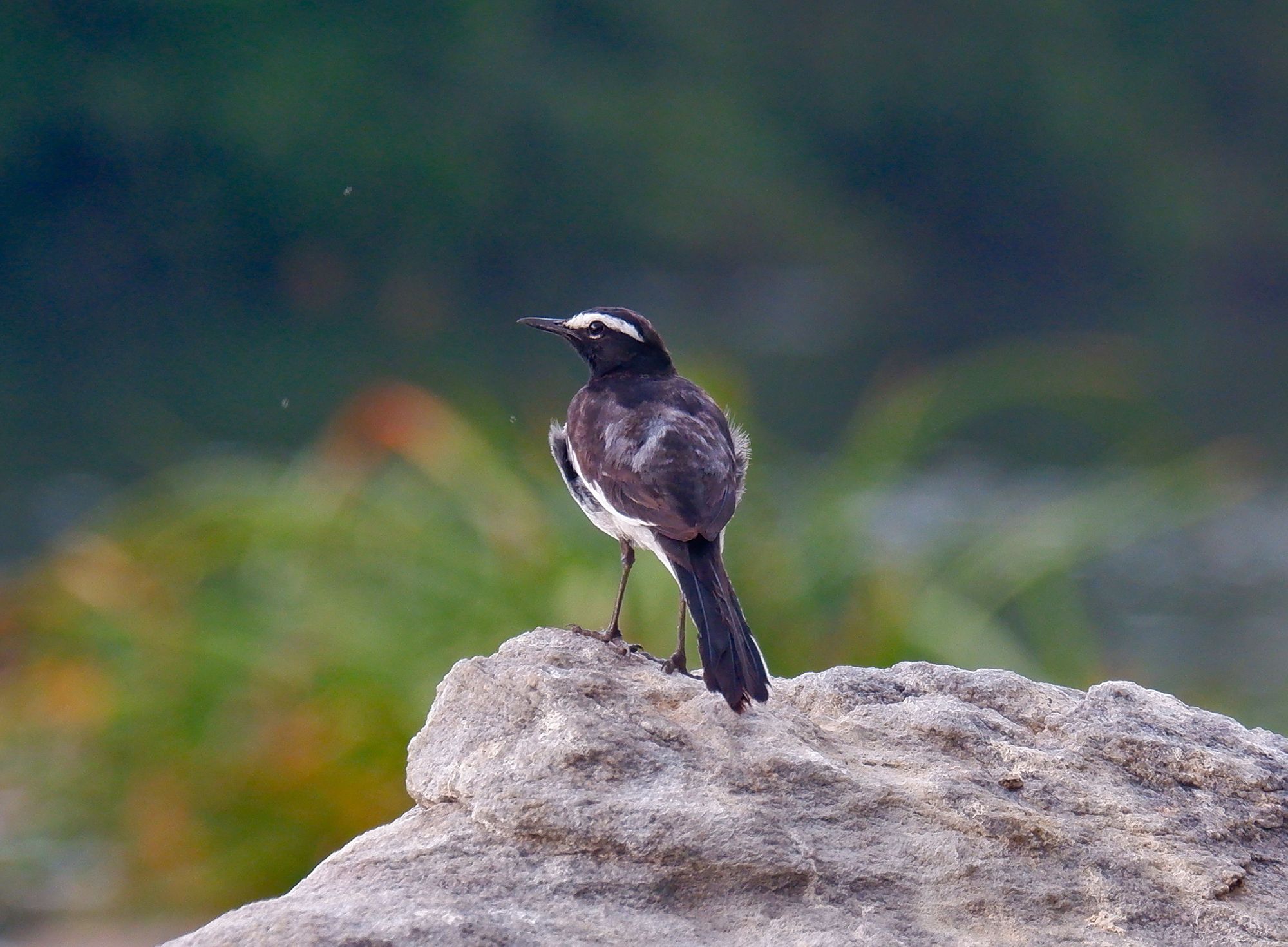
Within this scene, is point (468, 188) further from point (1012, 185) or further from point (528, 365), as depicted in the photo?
point (528, 365)

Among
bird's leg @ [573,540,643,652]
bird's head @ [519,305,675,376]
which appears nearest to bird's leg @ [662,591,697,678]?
bird's leg @ [573,540,643,652]

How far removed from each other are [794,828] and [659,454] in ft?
4.75

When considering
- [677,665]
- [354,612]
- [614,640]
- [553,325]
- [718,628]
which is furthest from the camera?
[354,612]

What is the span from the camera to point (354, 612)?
9.34 meters

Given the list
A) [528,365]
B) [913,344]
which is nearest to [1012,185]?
[913,344]

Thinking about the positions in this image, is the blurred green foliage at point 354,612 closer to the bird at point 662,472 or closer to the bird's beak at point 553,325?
the bird's beak at point 553,325

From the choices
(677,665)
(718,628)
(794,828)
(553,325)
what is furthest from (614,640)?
(553,325)

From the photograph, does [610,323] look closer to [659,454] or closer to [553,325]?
[553,325]

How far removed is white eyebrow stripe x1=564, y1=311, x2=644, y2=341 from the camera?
599 centimetres

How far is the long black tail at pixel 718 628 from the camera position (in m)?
4.29

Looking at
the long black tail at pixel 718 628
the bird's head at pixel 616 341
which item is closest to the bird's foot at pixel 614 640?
the long black tail at pixel 718 628

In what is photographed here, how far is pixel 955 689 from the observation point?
4652 millimetres

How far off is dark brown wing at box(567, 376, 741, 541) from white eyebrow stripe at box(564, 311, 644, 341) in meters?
0.28

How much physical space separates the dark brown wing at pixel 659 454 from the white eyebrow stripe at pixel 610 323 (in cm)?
28
